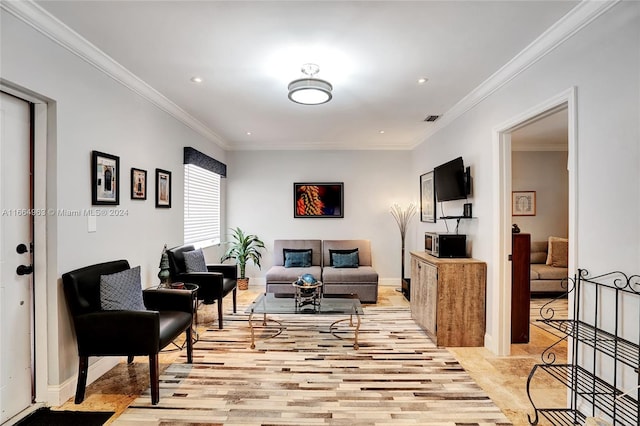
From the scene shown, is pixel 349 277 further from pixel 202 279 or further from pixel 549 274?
pixel 549 274

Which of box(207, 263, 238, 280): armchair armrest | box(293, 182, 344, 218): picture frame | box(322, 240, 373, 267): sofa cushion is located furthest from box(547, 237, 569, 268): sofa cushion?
box(207, 263, 238, 280): armchair armrest

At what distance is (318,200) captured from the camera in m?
5.93

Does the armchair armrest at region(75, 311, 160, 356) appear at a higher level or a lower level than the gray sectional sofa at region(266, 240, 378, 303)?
higher

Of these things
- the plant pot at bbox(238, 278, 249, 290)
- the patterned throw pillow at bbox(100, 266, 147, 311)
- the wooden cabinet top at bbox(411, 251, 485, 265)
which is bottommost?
the plant pot at bbox(238, 278, 249, 290)

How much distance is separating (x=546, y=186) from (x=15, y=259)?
7.09 meters

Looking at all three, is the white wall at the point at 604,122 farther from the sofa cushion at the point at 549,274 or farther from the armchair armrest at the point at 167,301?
the sofa cushion at the point at 549,274

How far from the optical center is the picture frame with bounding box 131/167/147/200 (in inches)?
122

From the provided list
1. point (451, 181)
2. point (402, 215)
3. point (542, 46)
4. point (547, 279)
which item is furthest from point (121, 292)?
point (547, 279)

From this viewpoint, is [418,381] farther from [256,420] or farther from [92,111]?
[92,111]

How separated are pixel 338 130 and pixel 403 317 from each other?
2804mm

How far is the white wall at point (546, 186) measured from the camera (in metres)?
5.79

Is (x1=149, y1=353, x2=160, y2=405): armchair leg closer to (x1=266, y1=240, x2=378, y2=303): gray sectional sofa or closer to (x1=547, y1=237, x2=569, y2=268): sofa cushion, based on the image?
(x1=266, y1=240, x2=378, y2=303): gray sectional sofa

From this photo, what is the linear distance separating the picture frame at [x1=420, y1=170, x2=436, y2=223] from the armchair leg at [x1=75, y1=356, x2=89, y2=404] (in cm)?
418

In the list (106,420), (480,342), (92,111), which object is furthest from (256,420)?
(92,111)
